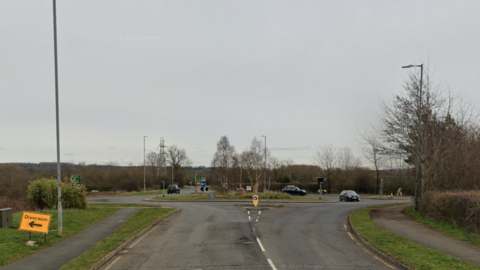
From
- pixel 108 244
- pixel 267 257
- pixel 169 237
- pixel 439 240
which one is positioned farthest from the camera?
pixel 169 237

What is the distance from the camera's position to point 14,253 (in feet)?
36.0

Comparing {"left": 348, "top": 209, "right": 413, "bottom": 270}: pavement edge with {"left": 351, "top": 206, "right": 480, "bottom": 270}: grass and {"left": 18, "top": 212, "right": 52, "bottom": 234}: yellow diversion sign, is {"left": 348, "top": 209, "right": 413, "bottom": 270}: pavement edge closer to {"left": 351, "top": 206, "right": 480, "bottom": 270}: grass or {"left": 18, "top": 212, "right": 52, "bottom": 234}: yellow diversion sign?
{"left": 351, "top": 206, "right": 480, "bottom": 270}: grass

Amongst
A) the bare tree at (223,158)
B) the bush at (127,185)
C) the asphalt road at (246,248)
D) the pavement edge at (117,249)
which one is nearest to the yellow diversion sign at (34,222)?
the pavement edge at (117,249)

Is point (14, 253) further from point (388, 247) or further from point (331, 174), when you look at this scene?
point (331, 174)

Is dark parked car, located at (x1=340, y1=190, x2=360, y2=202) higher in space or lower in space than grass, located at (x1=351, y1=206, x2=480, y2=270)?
lower

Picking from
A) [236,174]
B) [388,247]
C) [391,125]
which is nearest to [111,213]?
[388,247]

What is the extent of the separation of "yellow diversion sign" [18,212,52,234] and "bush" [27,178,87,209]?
36.7 feet

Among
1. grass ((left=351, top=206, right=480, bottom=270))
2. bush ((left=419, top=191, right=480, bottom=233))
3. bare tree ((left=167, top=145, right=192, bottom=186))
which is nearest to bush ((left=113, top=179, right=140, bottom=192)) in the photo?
bare tree ((left=167, top=145, right=192, bottom=186))

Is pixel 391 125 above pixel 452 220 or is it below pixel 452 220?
above

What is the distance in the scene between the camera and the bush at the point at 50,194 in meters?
22.8

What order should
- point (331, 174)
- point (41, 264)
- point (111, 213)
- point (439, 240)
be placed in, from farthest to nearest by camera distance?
1. point (331, 174)
2. point (111, 213)
3. point (439, 240)
4. point (41, 264)

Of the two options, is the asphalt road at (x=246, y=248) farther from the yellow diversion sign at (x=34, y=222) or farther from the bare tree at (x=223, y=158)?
the bare tree at (x=223, y=158)

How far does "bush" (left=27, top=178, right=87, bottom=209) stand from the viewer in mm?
22750

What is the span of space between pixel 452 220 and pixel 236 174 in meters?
55.1
